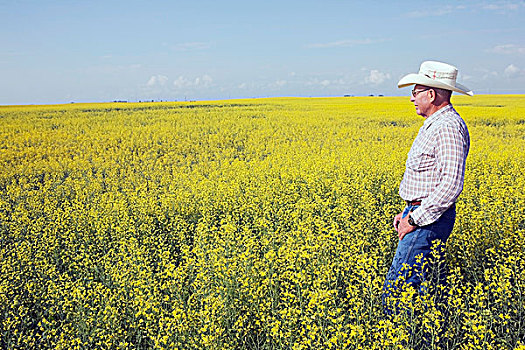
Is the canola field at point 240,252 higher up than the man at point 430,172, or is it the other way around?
the man at point 430,172

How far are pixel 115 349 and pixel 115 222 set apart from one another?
3.13 m

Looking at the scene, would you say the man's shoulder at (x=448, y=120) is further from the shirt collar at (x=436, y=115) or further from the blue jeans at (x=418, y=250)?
the blue jeans at (x=418, y=250)

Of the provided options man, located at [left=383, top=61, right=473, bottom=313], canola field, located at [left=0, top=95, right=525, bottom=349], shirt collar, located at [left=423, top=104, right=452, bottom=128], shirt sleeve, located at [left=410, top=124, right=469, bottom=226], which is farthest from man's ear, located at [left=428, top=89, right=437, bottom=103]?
canola field, located at [left=0, top=95, right=525, bottom=349]

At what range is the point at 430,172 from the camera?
3363 millimetres

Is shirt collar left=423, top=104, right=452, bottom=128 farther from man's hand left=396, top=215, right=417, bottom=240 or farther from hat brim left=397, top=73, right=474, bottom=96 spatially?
man's hand left=396, top=215, right=417, bottom=240

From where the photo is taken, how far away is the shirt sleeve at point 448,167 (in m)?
3.15

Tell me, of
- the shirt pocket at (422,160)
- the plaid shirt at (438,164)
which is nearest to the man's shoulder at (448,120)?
the plaid shirt at (438,164)

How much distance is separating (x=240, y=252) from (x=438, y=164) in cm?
238

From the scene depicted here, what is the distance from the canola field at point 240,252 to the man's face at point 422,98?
1474mm

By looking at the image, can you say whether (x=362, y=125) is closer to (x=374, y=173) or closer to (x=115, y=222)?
(x=374, y=173)

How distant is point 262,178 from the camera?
8672 millimetres

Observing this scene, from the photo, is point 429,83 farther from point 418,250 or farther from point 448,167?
point 418,250

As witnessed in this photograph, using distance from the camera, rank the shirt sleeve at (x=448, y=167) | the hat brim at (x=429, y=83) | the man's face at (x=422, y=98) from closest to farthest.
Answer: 1. the shirt sleeve at (x=448, y=167)
2. the hat brim at (x=429, y=83)
3. the man's face at (x=422, y=98)

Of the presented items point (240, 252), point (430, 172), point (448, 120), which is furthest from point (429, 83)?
point (240, 252)
